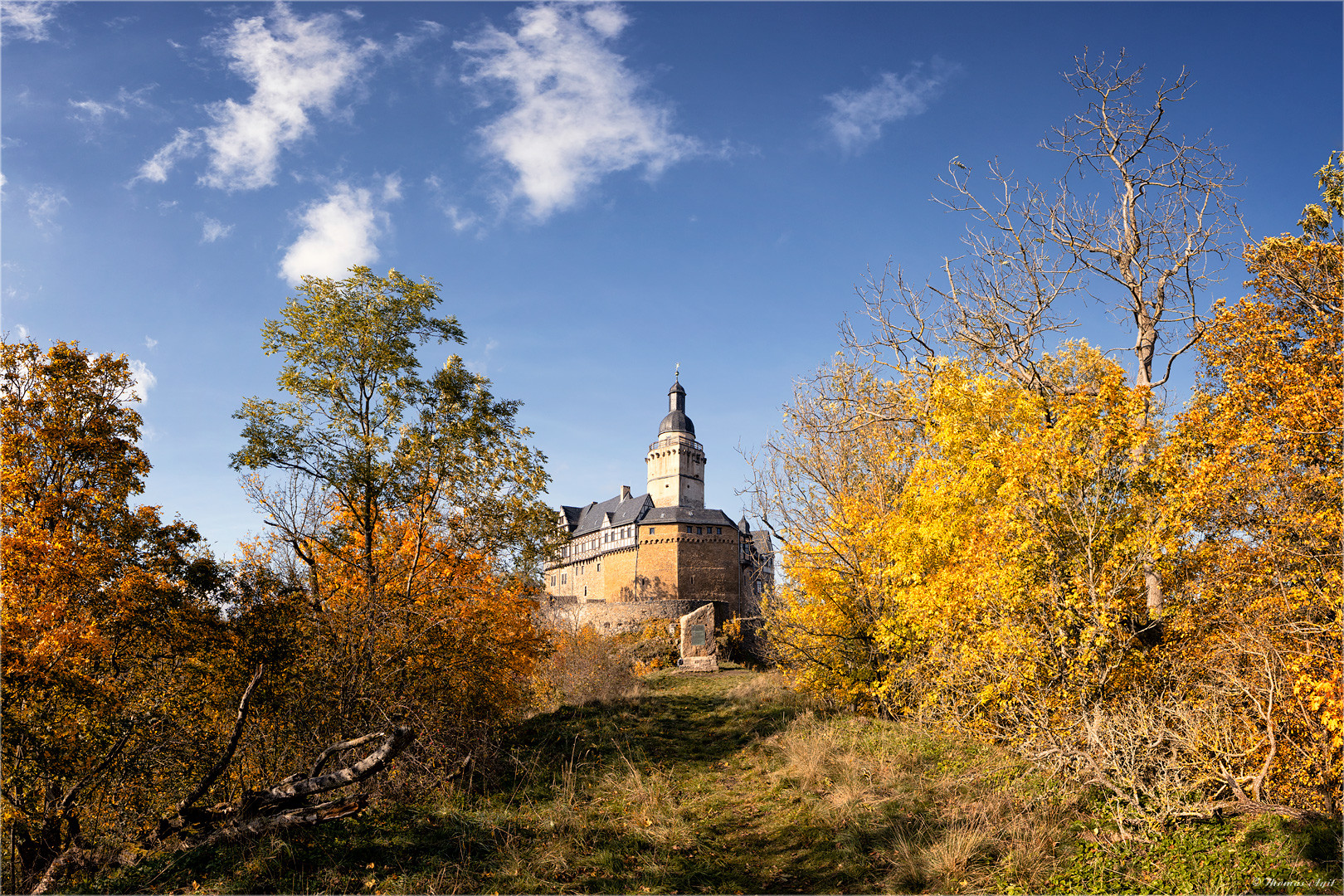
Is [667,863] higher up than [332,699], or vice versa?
[332,699]

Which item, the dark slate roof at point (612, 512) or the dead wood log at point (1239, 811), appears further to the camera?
the dark slate roof at point (612, 512)

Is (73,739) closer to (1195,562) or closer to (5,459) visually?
(5,459)

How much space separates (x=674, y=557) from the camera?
54125 mm

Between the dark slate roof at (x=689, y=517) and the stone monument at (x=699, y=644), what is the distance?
23828 mm

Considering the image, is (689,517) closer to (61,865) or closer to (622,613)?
(622,613)

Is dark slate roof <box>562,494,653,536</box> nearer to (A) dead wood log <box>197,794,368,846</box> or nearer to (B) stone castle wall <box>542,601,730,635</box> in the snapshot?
(B) stone castle wall <box>542,601,730,635</box>

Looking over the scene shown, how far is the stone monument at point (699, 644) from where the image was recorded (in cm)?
2858

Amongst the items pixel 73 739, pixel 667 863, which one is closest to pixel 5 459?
pixel 73 739

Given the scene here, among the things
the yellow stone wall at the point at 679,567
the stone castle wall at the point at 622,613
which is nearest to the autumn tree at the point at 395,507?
the stone castle wall at the point at 622,613

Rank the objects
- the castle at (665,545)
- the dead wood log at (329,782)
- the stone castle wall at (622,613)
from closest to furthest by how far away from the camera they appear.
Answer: the dead wood log at (329,782) → the stone castle wall at (622,613) → the castle at (665,545)

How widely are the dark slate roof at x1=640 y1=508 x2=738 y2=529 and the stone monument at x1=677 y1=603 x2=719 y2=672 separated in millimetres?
23828

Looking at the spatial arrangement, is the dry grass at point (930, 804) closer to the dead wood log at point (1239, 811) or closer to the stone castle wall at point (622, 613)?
the dead wood log at point (1239, 811)

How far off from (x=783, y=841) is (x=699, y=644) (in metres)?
21.3

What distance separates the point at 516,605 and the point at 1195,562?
11957 millimetres
